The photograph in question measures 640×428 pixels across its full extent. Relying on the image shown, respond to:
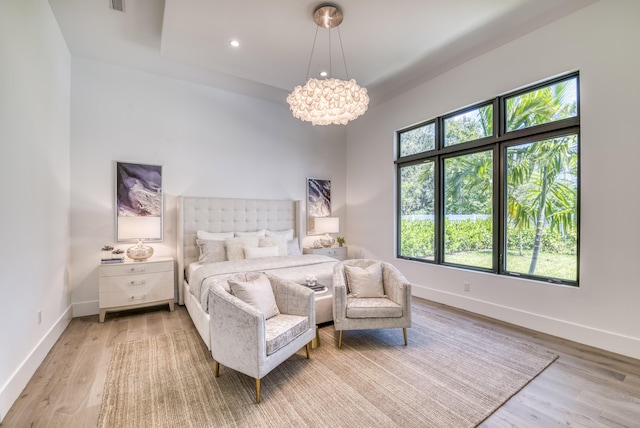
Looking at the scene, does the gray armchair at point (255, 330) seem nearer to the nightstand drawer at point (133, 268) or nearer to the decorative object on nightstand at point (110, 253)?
the nightstand drawer at point (133, 268)

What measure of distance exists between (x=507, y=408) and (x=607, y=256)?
204 cm

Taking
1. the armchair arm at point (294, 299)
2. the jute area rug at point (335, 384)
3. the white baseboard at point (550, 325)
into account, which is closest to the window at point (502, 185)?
the white baseboard at point (550, 325)

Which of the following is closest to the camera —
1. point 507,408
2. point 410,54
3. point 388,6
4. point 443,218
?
point 507,408

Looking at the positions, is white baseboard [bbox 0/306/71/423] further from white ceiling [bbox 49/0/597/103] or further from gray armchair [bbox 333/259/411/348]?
white ceiling [bbox 49/0/597/103]

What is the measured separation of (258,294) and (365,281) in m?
1.30

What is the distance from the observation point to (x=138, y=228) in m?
3.90

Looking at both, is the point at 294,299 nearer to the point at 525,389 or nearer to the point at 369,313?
the point at 369,313

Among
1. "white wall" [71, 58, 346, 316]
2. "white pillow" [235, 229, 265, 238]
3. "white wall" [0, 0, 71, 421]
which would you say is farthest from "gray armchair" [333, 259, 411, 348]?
"white wall" [71, 58, 346, 316]

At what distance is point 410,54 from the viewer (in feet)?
12.2

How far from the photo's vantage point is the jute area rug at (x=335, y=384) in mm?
1959

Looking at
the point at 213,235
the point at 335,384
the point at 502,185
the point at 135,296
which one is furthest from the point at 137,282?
the point at 502,185

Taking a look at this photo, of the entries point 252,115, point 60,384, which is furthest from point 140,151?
point 60,384

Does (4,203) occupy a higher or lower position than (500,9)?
lower

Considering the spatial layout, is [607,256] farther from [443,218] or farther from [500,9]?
[500,9]
